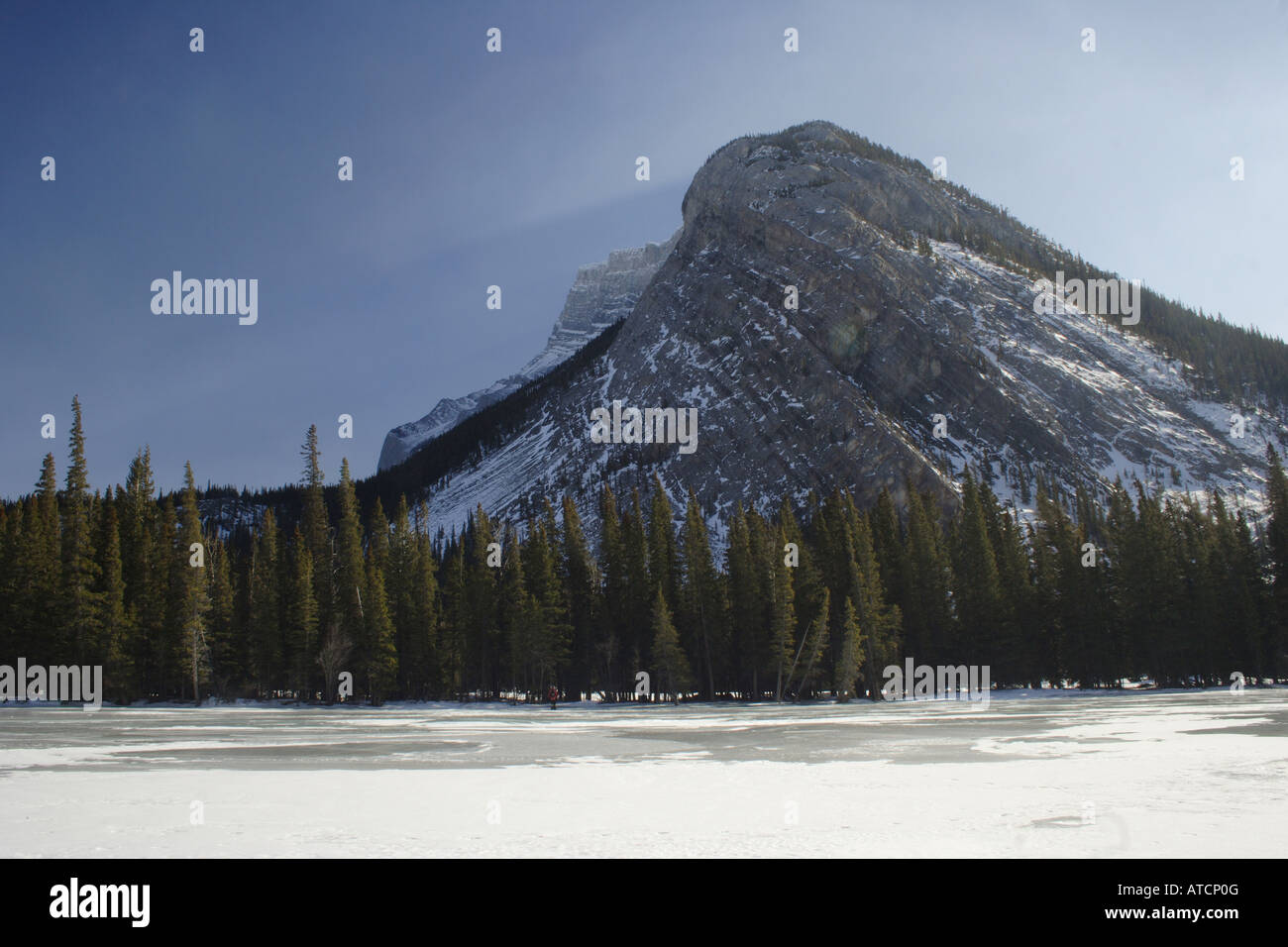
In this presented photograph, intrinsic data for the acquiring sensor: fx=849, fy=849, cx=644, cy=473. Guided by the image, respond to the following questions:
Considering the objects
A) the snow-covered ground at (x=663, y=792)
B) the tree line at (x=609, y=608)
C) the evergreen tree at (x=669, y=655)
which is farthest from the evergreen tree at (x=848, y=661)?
the snow-covered ground at (x=663, y=792)

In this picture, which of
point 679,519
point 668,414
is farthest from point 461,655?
point 668,414

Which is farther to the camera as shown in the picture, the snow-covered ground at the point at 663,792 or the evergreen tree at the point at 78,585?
the evergreen tree at the point at 78,585

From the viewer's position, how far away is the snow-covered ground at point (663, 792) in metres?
12.0

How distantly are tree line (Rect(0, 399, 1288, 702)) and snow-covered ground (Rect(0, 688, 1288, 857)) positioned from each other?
36706 mm

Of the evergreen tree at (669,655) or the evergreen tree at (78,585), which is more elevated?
the evergreen tree at (78,585)

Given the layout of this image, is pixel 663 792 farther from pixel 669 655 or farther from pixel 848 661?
pixel 669 655

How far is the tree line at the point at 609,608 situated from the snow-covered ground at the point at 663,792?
1445 inches

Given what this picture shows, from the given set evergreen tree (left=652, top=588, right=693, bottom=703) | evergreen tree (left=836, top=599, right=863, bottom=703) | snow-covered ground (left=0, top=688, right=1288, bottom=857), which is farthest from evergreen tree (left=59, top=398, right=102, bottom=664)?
evergreen tree (left=836, top=599, right=863, bottom=703)

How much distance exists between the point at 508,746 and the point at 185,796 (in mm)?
14134

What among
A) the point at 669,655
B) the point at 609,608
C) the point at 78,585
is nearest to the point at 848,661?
the point at 669,655

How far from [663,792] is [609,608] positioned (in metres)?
65.8

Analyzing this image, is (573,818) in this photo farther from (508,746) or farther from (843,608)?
(843,608)

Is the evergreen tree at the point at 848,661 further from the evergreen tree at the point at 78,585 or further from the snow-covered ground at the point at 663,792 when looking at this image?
the evergreen tree at the point at 78,585

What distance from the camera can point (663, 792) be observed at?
17531 mm
